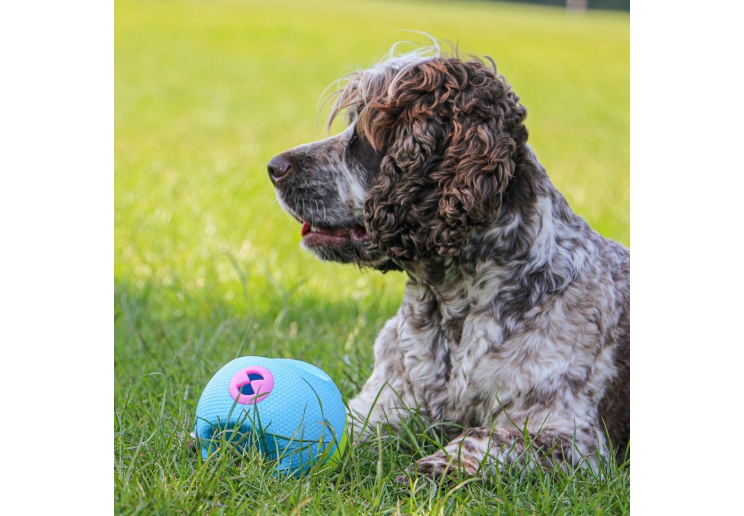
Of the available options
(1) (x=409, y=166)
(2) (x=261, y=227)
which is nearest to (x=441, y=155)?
(1) (x=409, y=166)

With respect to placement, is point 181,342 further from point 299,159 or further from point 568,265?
point 568,265

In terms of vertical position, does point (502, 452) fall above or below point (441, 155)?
below

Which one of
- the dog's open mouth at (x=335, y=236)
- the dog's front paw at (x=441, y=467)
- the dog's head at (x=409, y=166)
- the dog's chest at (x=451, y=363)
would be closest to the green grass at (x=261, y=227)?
the dog's front paw at (x=441, y=467)

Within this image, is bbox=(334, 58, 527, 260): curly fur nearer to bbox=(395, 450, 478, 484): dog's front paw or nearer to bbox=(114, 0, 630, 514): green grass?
bbox=(114, 0, 630, 514): green grass

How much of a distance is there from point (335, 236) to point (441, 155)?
2.09 feet

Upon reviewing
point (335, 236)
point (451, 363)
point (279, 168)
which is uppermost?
point (279, 168)

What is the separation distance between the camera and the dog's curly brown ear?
3330 mm

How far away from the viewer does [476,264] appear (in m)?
3.52

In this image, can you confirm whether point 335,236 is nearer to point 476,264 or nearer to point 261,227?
point 476,264

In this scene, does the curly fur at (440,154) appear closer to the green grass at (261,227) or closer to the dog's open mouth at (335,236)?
the dog's open mouth at (335,236)

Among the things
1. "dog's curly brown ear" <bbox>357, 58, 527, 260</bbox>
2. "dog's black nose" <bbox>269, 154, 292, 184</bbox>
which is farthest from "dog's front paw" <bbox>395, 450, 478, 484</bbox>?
"dog's black nose" <bbox>269, 154, 292, 184</bbox>

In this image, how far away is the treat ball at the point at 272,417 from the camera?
3121 millimetres

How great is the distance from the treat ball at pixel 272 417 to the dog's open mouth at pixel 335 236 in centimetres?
69
